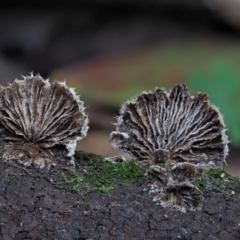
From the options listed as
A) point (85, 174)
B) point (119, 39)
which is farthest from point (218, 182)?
point (119, 39)

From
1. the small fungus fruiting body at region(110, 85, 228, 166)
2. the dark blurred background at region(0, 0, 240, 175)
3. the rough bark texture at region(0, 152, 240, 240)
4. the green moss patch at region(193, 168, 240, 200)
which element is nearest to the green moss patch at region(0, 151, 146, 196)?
the rough bark texture at region(0, 152, 240, 240)

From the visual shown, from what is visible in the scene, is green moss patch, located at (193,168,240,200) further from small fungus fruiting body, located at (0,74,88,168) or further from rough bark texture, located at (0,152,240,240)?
small fungus fruiting body, located at (0,74,88,168)

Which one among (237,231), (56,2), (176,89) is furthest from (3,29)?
(237,231)

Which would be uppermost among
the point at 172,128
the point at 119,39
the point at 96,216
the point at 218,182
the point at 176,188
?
the point at 119,39

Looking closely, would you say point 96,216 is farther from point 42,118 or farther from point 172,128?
point 172,128

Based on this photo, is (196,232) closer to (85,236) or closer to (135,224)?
(135,224)
